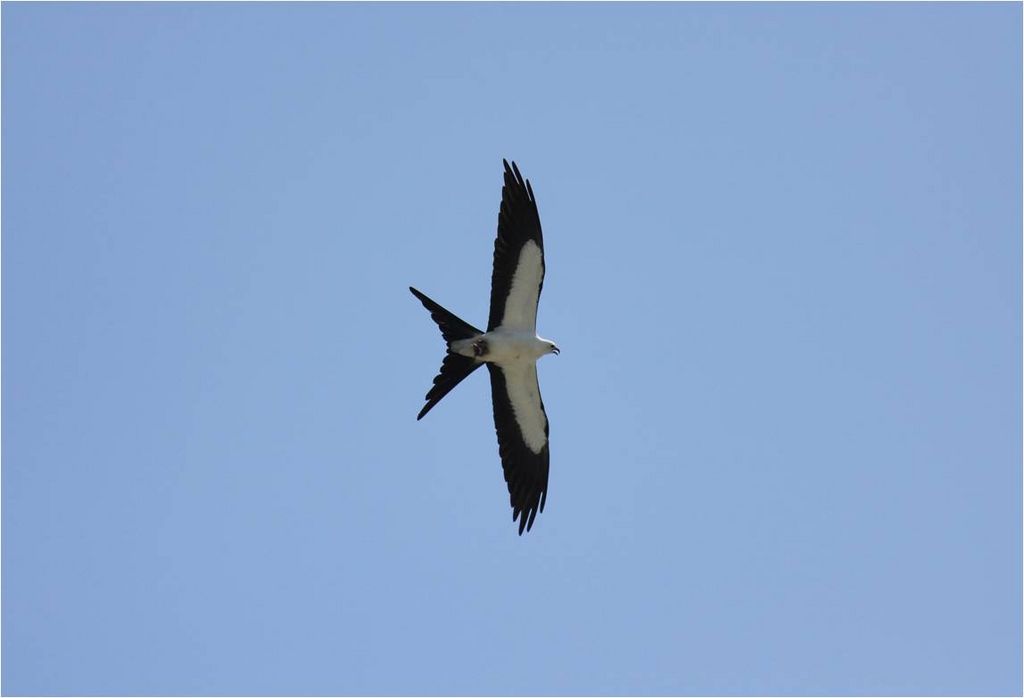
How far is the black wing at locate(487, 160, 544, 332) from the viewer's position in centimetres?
1744

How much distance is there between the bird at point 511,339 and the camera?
17.5 metres

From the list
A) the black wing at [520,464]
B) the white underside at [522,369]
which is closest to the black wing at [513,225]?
the white underside at [522,369]

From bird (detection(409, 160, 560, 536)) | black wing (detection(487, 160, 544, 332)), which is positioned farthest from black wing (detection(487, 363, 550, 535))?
black wing (detection(487, 160, 544, 332))

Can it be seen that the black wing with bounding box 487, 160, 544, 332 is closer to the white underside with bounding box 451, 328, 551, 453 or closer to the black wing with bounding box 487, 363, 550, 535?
the white underside with bounding box 451, 328, 551, 453

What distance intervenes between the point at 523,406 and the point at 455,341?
172cm

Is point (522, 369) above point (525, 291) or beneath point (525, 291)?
beneath

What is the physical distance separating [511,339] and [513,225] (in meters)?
1.44

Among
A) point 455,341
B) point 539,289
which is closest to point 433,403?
point 455,341

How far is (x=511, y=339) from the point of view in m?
17.8

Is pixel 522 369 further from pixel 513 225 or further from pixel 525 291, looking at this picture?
pixel 513 225

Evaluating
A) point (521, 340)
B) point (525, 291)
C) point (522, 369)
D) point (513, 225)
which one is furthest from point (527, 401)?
point (513, 225)

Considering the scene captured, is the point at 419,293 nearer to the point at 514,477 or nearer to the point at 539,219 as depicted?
the point at 539,219

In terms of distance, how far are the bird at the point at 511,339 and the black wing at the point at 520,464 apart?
13 millimetres

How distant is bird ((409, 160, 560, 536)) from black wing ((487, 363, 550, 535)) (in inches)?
0.5
